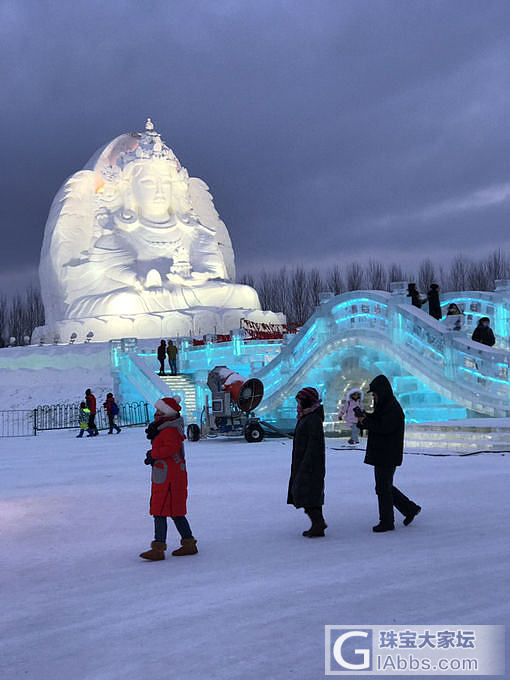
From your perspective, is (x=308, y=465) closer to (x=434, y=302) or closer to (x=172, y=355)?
(x=434, y=302)

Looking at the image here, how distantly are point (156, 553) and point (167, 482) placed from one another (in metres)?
0.49

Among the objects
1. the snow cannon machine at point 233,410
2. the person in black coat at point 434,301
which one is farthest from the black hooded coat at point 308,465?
the person in black coat at point 434,301

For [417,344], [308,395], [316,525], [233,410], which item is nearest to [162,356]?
[233,410]

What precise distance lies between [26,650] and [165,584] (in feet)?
4.13

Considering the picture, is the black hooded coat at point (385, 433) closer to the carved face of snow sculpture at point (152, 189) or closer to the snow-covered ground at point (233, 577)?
the snow-covered ground at point (233, 577)

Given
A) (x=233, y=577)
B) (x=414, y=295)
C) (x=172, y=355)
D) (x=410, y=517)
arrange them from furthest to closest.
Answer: (x=172, y=355) < (x=414, y=295) < (x=410, y=517) < (x=233, y=577)

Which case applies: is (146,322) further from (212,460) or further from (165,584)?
(165,584)

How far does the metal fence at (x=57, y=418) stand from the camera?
74.8 feet

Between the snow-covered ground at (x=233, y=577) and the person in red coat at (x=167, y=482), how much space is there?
5.6 inches

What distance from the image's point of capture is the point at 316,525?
6.37 meters

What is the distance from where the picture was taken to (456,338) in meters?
14.6

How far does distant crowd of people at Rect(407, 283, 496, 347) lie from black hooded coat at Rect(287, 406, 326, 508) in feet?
32.8

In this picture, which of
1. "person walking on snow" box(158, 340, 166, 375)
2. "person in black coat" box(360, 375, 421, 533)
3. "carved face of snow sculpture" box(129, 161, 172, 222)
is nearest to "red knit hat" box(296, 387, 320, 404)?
"person in black coat" box(360, 375, 421, 533)

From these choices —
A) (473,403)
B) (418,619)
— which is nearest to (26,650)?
(418,619)
